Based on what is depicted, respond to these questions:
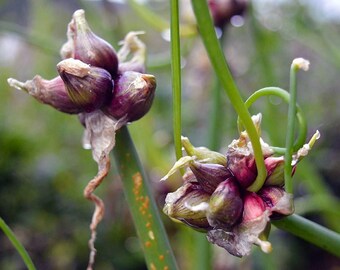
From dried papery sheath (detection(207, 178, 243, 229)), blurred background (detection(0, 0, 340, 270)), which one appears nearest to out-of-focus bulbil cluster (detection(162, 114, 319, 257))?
dried papery sheath (detection(207, 178, 243, 229))

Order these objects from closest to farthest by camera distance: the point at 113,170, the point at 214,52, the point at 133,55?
the point at 214,52 < the point at 133,55 < the point at 113,170

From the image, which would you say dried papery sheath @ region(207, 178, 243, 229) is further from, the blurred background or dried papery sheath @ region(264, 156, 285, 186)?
the blurred background

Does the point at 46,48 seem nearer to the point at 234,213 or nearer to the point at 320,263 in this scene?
the point at 234,213

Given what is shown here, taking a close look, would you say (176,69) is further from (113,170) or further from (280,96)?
(113,170)

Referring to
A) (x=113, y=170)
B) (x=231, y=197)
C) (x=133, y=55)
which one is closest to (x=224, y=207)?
(x=231, y=197)

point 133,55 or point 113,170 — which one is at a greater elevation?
point 133,55

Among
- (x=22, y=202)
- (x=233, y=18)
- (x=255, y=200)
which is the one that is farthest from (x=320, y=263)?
(x=255, y=200)
